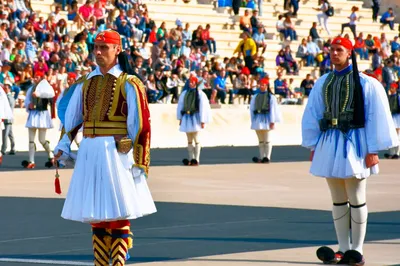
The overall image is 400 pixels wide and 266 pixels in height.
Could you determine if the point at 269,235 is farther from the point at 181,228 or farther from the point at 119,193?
the point at 119,193

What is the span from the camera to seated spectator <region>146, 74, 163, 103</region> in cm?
3384

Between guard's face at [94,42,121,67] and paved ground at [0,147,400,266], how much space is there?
2.24 metres

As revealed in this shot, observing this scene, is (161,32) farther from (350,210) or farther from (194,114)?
(350,210)

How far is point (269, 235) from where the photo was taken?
13664mm

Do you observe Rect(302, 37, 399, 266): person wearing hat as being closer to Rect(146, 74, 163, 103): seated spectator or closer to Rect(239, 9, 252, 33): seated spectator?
Rect(146, 74, 163, 103): seated spectator

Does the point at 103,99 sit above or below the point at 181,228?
above

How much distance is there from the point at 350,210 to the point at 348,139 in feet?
2.22

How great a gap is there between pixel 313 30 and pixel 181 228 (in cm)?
3111

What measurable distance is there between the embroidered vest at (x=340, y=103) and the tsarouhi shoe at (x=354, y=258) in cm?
116

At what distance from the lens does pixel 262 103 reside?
94.7ft

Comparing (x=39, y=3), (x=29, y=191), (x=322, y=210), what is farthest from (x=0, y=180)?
(x=39, y=3)

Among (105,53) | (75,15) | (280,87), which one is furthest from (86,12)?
(105,53)

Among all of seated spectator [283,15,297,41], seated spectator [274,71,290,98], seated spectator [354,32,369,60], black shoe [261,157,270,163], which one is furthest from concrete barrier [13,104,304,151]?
seated spectator [354,32,369,60]

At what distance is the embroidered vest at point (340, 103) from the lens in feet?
37.7
